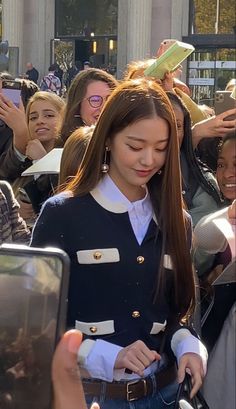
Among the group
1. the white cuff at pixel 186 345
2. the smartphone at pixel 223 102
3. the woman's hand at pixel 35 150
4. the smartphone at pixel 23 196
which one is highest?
the smartphone at pixel 223 102

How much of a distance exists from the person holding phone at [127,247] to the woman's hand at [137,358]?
0.05 m

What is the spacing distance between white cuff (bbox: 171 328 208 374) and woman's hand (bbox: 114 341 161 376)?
0.36 ft

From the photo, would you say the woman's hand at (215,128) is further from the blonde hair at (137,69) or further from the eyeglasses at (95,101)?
the eyeglasses at (95,101)

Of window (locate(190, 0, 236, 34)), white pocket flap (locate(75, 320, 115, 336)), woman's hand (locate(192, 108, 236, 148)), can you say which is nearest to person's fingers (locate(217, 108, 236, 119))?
woman's hand (locate(192, 108, 236, 148))

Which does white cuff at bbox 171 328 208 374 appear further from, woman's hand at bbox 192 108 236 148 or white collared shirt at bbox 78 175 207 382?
woman's hand at bbox 192 108 236 148

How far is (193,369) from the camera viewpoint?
1.76 meters

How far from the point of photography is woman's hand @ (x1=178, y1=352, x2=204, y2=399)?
171 cm

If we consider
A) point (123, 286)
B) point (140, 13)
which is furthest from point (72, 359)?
point (140, 13)

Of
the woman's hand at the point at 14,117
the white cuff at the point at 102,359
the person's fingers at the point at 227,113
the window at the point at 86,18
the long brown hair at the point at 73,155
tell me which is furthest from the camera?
the window at the point at 86,18

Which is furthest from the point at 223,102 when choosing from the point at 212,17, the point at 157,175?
the point at 212,17

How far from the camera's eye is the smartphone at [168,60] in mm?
3141

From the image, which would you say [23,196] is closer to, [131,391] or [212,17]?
[131,391]

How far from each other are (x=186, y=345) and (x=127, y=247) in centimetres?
32

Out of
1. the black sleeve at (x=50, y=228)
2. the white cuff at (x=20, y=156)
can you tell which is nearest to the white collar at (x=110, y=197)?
the black sleeve at (x=50, y=228)
